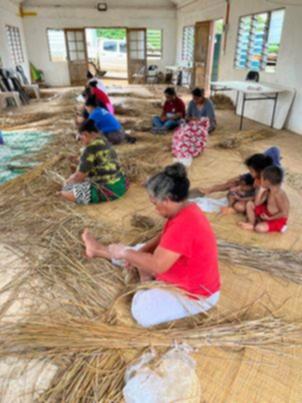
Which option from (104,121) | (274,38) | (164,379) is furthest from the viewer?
(274,38)

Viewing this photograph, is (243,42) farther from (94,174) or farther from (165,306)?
(165,306)

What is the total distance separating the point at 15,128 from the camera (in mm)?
5516

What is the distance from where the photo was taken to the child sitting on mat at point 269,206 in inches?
87.5

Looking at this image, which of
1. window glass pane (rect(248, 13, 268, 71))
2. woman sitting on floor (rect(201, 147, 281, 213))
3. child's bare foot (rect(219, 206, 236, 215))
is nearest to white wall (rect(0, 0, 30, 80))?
window glass pane (rect(248, 13, 268, 71))

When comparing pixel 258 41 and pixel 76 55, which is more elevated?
pixel 258 41

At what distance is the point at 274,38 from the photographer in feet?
19.3

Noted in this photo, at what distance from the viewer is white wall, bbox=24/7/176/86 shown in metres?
11.1

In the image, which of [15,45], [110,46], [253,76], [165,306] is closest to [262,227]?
[165,306]

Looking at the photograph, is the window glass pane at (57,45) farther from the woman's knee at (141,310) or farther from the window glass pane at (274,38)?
the woman's knee at (141,310)

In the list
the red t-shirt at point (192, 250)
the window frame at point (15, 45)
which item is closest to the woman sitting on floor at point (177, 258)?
the red t-shirt at point (192, 250)

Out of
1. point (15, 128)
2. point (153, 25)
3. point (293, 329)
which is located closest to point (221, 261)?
point (293, 329)

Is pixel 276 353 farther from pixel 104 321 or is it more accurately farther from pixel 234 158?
pixel 234 158

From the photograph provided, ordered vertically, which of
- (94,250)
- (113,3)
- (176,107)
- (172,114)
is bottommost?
(94,250)

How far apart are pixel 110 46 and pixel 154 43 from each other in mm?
7722
